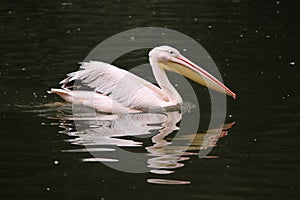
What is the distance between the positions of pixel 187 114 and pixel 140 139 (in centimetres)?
102

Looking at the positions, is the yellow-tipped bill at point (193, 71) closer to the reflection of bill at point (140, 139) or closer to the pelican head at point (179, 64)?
the pelican head at point (179, 64)

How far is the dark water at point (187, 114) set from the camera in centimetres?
504

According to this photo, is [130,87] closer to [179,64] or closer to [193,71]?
[179,64]

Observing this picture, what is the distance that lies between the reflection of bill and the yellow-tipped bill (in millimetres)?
445

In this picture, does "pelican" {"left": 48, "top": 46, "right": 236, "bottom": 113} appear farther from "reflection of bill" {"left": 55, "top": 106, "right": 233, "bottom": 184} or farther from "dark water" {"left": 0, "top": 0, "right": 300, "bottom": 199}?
"dark water" {"left": 0, "top": 0, "right": 300, "bottom": 199}

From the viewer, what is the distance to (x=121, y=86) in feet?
24.0

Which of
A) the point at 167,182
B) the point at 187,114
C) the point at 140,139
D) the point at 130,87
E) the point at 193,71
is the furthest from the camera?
the point at 193,71

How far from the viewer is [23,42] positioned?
427 inches

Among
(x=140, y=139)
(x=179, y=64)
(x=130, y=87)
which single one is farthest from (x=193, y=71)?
(x=140, y=139)

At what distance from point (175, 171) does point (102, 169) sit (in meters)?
0.56

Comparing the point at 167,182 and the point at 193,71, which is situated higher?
the point at 193,71

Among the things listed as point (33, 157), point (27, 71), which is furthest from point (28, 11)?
point (33, 157)

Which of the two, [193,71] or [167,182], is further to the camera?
[193,71]

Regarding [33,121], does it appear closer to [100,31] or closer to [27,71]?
[27,71]
